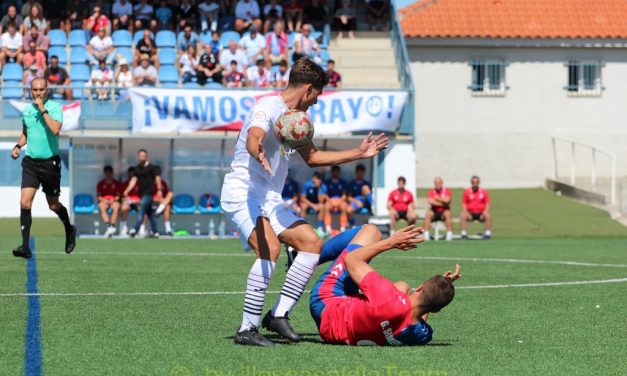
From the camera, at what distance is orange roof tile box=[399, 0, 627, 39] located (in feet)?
129

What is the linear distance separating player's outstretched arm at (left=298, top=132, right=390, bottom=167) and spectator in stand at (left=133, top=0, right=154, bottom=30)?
23625 mm

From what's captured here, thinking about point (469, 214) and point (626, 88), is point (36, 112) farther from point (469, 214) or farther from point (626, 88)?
point (626, 88)

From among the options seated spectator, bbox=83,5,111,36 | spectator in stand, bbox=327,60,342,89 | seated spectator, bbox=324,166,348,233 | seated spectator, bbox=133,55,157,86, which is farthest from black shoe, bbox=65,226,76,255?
seated spectator, bbox=83,5,111,36

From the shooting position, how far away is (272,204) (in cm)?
919

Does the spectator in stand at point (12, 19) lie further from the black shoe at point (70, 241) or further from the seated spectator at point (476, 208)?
the black shoe at point (70, 241)

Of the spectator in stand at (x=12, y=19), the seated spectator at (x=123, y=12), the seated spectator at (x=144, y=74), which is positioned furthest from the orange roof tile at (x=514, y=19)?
the spectator in stand at (x=12, y=19)

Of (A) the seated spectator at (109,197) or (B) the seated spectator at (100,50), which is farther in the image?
(B) the seated spectator at (100,50)

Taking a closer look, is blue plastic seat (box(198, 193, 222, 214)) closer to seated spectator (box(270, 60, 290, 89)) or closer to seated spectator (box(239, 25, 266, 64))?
seated spectator (box(270, 60, 290, 89))

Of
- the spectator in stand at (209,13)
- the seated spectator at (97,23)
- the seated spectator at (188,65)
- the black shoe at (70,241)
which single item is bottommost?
the black shoe at (70,241)

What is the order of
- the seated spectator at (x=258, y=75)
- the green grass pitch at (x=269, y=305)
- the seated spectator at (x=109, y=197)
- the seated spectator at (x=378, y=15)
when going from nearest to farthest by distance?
the green grass pitch at (x=269, y=305) → the seated spectator at (x=109, y=197) → the seated spectator at (x=258, y=75) → the seated spectator at (x=378, y=15)

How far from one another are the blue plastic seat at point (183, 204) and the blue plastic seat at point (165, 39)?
5.62m

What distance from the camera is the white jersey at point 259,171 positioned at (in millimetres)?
9117

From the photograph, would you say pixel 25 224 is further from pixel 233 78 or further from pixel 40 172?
pixel 233 78

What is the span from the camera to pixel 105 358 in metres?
8.15
